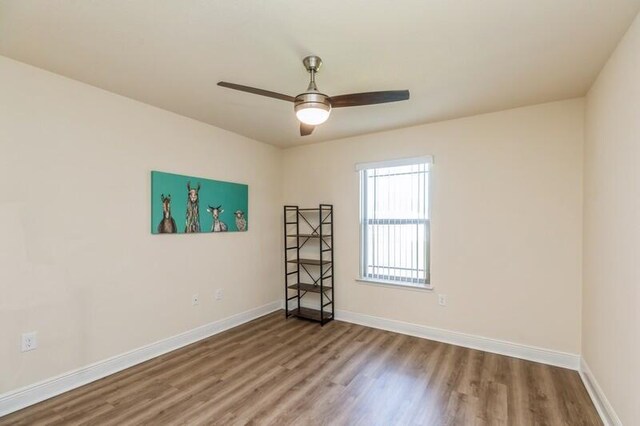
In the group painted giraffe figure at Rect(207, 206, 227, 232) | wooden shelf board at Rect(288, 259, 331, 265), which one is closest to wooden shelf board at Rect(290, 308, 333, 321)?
wooden shelf board at Rect(288, 259, 331, 265)

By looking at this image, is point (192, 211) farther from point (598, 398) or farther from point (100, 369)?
point (598, 398)

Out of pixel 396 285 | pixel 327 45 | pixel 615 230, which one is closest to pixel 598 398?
pixel 615 230

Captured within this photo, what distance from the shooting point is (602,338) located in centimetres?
219

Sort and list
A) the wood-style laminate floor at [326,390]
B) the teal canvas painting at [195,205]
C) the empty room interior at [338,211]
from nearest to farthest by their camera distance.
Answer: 1. the empty room interior at [338,211]
2. the wood-style laminate floor at [326,390]
3. the teal canvas painting at [195,205]

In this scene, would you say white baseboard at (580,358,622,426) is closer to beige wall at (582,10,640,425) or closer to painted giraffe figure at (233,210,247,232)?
beige wall at (582,10,640,425)

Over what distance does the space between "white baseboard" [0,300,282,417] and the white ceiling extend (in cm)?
236

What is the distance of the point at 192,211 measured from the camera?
338 cm

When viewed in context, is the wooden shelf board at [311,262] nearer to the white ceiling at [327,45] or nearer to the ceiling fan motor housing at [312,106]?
the white ceiling at [327,45]

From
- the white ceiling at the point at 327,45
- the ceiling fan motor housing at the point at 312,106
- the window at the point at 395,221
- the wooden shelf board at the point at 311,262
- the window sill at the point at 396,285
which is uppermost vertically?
the white ceiling at the point at 327,45

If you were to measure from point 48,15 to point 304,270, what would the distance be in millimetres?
3647

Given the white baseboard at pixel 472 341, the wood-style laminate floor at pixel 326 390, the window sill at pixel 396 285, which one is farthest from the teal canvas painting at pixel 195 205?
the white baseboard at pixel 472 341

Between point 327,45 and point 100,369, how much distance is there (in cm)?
315

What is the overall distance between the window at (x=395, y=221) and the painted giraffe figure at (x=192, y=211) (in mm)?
2010

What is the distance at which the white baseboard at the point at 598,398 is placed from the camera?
77.2 inches
